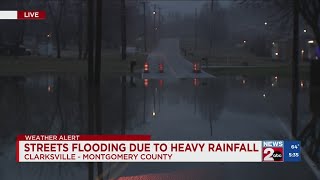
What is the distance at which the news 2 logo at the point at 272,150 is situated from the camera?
8742mm

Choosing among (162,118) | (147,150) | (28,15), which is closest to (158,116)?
(162,118)

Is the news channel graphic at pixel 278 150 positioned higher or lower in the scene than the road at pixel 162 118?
higher

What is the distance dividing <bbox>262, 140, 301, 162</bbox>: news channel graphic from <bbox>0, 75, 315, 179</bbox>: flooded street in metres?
0.47

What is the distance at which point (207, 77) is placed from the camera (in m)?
39.5

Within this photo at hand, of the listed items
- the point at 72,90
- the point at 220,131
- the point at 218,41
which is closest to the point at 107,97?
the point at 72,90

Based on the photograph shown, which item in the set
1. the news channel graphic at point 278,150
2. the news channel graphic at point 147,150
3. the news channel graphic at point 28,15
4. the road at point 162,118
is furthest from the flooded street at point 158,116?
the news channel graphic at point 28,15

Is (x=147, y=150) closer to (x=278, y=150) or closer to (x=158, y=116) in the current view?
(x=278, y=150)

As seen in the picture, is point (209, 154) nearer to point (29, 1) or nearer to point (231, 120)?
point (231, 120)

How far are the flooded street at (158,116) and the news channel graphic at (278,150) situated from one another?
18.6 inches

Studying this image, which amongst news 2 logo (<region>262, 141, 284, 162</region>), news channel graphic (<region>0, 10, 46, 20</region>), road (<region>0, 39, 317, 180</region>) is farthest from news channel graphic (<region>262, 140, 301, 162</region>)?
news channel graphic (<region>0, 10, 46, 20</region>)

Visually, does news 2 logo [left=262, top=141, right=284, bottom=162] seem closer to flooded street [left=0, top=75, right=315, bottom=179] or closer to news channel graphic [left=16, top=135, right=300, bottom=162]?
news channel graphic [left=16, top=135, right=300, bottom=162]

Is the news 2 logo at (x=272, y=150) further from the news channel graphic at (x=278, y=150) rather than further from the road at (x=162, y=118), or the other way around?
the road at (x=162, y=118)

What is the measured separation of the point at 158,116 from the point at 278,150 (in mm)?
9958

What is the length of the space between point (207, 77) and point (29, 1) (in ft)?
149
